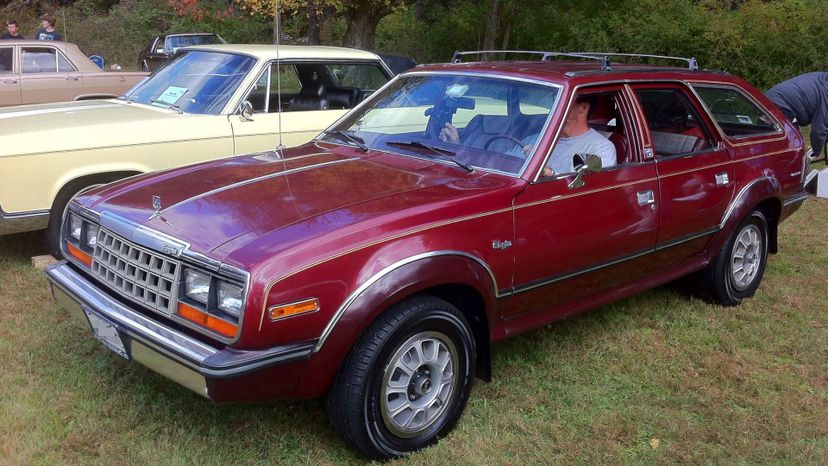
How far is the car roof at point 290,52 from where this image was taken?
6379 millimetres

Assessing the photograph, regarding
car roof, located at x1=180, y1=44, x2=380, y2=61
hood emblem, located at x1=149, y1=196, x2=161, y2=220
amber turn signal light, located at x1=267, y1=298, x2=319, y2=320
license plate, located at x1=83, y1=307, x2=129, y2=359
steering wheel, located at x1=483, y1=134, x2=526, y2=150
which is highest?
car roof, located at x1=180, y1=44, x2=380, y2=61

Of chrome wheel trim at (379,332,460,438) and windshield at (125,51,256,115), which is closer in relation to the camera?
chrome wheel trim at (379,332,460,438)

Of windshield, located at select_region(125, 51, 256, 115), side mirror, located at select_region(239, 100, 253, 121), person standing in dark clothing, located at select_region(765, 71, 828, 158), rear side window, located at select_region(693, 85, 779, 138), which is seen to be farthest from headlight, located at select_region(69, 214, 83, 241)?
person standing in dark clothing, located at select_region(765, 71, 828, 158)

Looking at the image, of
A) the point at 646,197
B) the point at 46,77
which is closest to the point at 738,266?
the point at 646,197

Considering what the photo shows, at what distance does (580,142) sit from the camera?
429cm

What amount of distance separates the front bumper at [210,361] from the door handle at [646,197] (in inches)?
84.3

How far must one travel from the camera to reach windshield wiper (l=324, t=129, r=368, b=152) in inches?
170

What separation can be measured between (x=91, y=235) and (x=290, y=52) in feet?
11.1

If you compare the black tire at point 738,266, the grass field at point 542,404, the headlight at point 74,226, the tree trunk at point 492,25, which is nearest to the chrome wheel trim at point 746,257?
the black tire at point 738,266

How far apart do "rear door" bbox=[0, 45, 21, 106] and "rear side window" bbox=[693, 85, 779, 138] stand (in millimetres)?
8701

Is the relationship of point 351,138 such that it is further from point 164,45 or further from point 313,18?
point 164,45

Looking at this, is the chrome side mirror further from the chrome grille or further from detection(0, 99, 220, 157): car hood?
detection(0, 99, 220, 157): car hood

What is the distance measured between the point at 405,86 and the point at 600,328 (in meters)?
1.96

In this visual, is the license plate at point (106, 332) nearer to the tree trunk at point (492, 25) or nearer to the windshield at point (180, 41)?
the tree trunk at point (492, 25)
